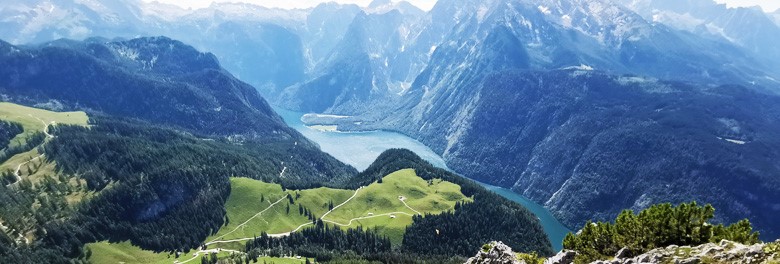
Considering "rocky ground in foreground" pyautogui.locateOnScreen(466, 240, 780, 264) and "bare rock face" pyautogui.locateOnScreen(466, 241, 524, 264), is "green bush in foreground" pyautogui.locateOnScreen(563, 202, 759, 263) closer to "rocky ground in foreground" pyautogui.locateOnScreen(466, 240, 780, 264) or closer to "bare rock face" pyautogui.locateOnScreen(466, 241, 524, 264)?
"rocky ground in foreground" pyautogui.locateOnScreen(466, 240, 780, 264)

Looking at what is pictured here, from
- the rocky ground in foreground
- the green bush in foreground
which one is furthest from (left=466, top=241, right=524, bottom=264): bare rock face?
the rocky ground in foreground

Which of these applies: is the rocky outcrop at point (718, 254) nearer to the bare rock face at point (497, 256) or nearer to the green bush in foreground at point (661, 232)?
the green bush in foreground at point (661, 232)

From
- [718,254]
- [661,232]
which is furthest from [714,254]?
[661,232]

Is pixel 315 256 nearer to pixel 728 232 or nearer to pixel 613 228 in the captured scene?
pixel 613 228

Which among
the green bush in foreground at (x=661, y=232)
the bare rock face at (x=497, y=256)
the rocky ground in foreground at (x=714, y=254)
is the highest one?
the rocky ground in foreground at (x=714, y=254)

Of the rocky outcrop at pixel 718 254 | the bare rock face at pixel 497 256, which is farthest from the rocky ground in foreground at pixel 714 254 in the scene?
the bare rock face at pixel 497 256

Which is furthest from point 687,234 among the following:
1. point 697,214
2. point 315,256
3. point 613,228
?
point 315,256

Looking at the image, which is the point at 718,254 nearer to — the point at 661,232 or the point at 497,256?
the point at 661,232

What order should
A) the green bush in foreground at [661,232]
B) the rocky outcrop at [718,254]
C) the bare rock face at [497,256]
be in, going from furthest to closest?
the bare rock face at [497,256] → the green bush in foreground at [661,232] → the rocky outcrop at [718,254]

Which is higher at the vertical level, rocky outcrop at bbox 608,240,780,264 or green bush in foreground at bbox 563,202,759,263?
rocky outcrop at bbox 608,240,780,264
